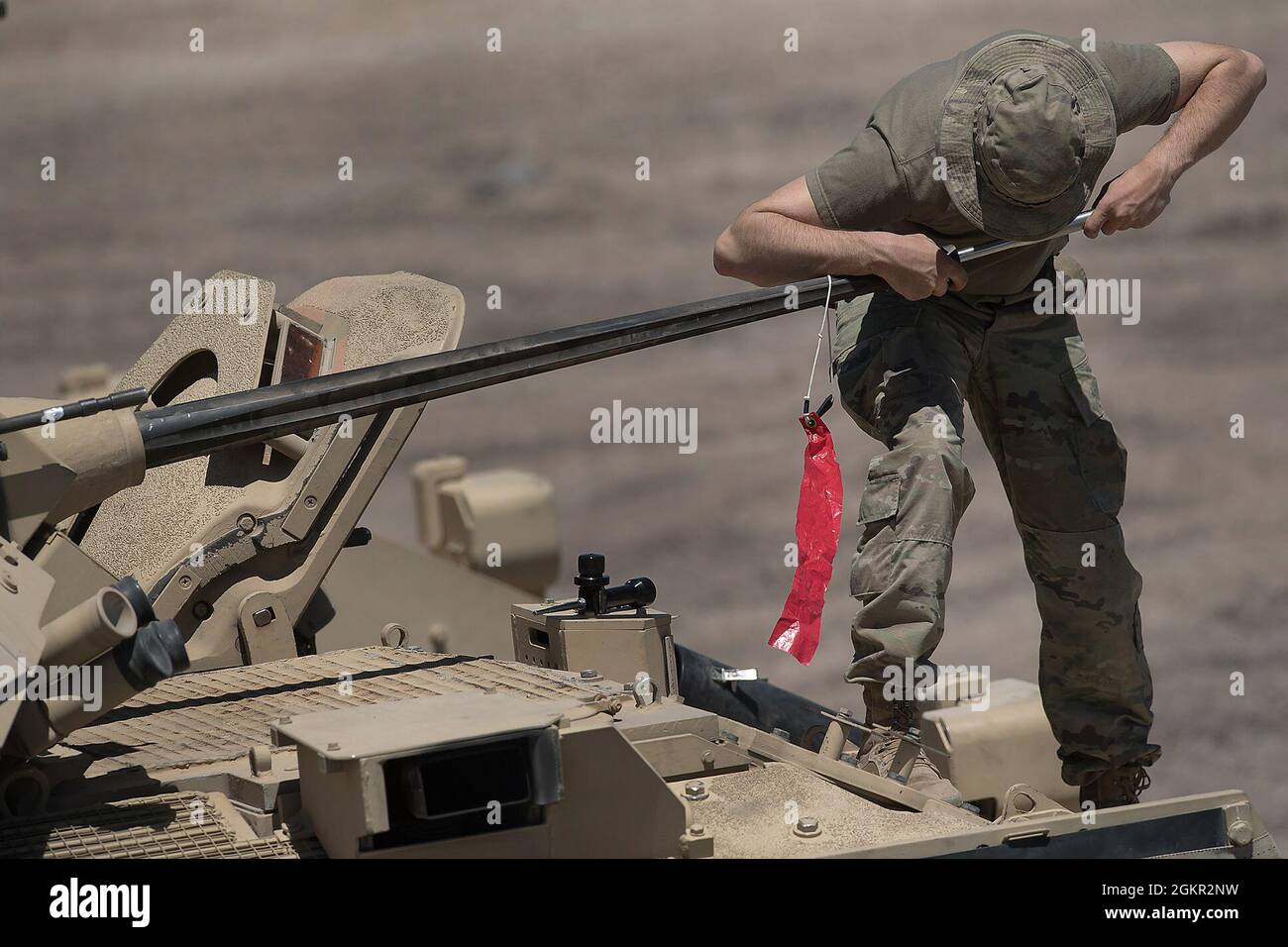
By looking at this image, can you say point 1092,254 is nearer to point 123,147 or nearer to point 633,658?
point 123,147

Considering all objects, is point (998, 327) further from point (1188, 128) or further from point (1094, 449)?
point (1188, 128)

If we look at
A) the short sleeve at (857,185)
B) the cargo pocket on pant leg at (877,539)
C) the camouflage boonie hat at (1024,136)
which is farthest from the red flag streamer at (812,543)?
the camouflage boonie hat at (1024,136)

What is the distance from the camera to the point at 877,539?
4555mm

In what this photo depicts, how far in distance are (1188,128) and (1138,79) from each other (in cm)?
17

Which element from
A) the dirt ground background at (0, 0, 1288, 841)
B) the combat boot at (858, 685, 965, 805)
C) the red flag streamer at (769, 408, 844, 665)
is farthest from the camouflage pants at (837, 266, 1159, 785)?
the dirt ground background at (0, 0, 1288, 841)

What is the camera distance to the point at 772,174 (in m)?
15.6

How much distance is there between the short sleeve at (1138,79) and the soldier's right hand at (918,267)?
22.6 inches

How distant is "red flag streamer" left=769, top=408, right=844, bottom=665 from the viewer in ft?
15.5

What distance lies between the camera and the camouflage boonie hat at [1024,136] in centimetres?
466

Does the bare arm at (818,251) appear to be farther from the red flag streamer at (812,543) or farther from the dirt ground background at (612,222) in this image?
the dirt ground background at (612,222)

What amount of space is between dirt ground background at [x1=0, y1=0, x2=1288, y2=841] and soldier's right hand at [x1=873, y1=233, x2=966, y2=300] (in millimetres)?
7222

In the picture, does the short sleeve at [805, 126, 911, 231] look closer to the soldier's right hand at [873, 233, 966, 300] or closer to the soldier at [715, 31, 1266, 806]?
the soldier at [715, 31, 1266, 806]

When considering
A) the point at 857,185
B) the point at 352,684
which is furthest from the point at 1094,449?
the point at 352,684
